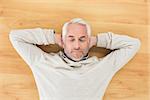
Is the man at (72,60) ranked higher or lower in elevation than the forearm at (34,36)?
lower

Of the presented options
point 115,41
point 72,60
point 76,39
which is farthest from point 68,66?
point 115,41

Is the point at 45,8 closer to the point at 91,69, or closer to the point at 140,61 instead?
the point at 91,69

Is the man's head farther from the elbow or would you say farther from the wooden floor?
the elbow

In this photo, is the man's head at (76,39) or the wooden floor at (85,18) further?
the wooden floor at (85,18)

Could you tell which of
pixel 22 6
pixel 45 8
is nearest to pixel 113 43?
pixel 45 8

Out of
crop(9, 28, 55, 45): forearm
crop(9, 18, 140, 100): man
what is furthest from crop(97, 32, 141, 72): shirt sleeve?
crop(9, 28, 55, 45): forearm

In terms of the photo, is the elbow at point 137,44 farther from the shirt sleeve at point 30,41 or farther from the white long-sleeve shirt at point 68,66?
the shirt sleeve at point 30,41

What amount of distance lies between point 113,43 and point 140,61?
0.21 metres

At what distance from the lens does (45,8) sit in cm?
160

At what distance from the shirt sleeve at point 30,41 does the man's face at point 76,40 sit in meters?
0.09

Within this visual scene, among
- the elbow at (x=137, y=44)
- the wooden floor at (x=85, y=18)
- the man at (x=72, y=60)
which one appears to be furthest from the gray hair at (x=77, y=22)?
the elbow at (x=137, y=44)

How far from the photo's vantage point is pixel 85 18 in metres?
1.61

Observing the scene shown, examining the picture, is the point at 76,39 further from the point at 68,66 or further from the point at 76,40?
the point at 68,66

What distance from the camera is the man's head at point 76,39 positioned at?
142 centimetres
